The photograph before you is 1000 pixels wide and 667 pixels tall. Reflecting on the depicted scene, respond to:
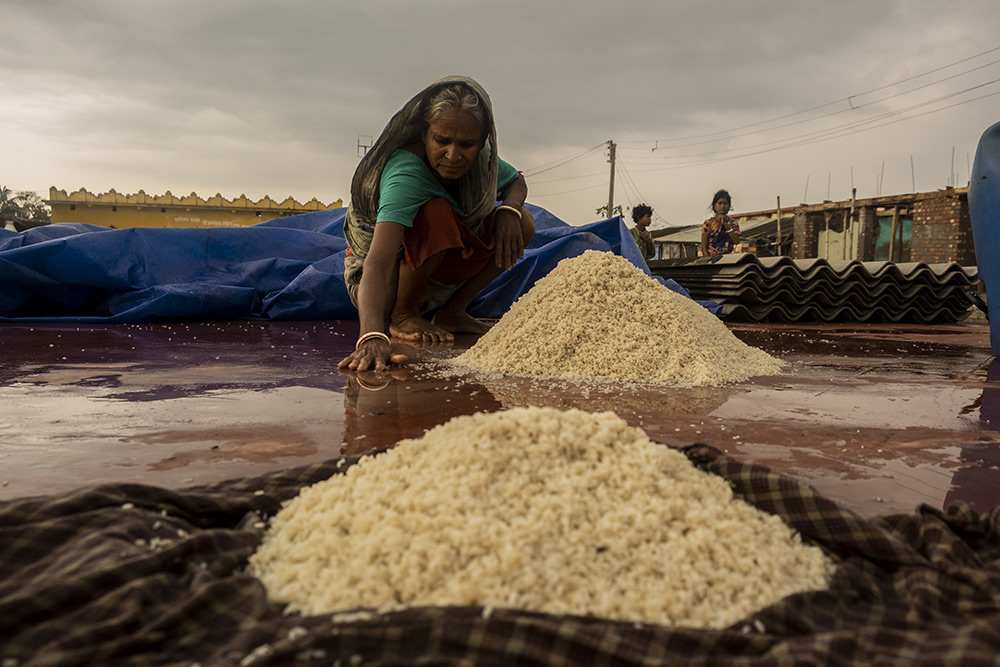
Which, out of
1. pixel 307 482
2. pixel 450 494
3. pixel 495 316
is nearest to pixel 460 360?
pixel 307 482

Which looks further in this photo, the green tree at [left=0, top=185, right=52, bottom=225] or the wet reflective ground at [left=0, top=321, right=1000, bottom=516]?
the green tree at [left=0, top=185, right=52, bottom=225]

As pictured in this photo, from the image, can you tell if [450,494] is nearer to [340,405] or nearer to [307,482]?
[307,482]

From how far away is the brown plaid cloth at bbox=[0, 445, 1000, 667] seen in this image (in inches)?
24.1

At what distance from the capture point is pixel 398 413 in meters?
1.68

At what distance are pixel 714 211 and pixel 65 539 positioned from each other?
6.90 meters

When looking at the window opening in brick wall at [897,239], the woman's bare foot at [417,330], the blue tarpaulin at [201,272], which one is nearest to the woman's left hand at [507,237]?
the woman's bare foot at [417,330]

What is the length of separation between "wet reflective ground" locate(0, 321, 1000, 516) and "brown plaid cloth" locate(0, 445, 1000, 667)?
21 cm

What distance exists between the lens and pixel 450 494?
847 millimetres

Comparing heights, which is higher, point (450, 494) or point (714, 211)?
point (714, 211)

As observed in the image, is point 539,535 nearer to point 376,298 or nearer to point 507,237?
point 376,298

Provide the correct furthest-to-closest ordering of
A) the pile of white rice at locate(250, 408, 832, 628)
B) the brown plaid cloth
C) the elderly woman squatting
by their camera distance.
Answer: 1. the elderly woman squatting
2. the pile of white rice at locate(250, 408, 832, 628)
3. the brown plaid cloth

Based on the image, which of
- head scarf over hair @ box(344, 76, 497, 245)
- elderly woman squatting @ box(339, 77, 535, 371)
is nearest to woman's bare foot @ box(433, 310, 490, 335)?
elderly woman squatting @ box(339, 77, 535, 371)

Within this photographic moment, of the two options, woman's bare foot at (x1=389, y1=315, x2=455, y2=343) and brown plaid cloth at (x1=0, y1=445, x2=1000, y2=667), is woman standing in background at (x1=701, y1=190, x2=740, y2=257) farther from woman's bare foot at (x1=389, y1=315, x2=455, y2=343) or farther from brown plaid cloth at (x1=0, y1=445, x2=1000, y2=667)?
brown plaid cloth at (x1=0, y1=445, x2=1000, y2=667)

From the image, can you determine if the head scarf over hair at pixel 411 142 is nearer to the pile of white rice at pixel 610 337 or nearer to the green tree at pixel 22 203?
the pile of white rice at pixel 610 337
